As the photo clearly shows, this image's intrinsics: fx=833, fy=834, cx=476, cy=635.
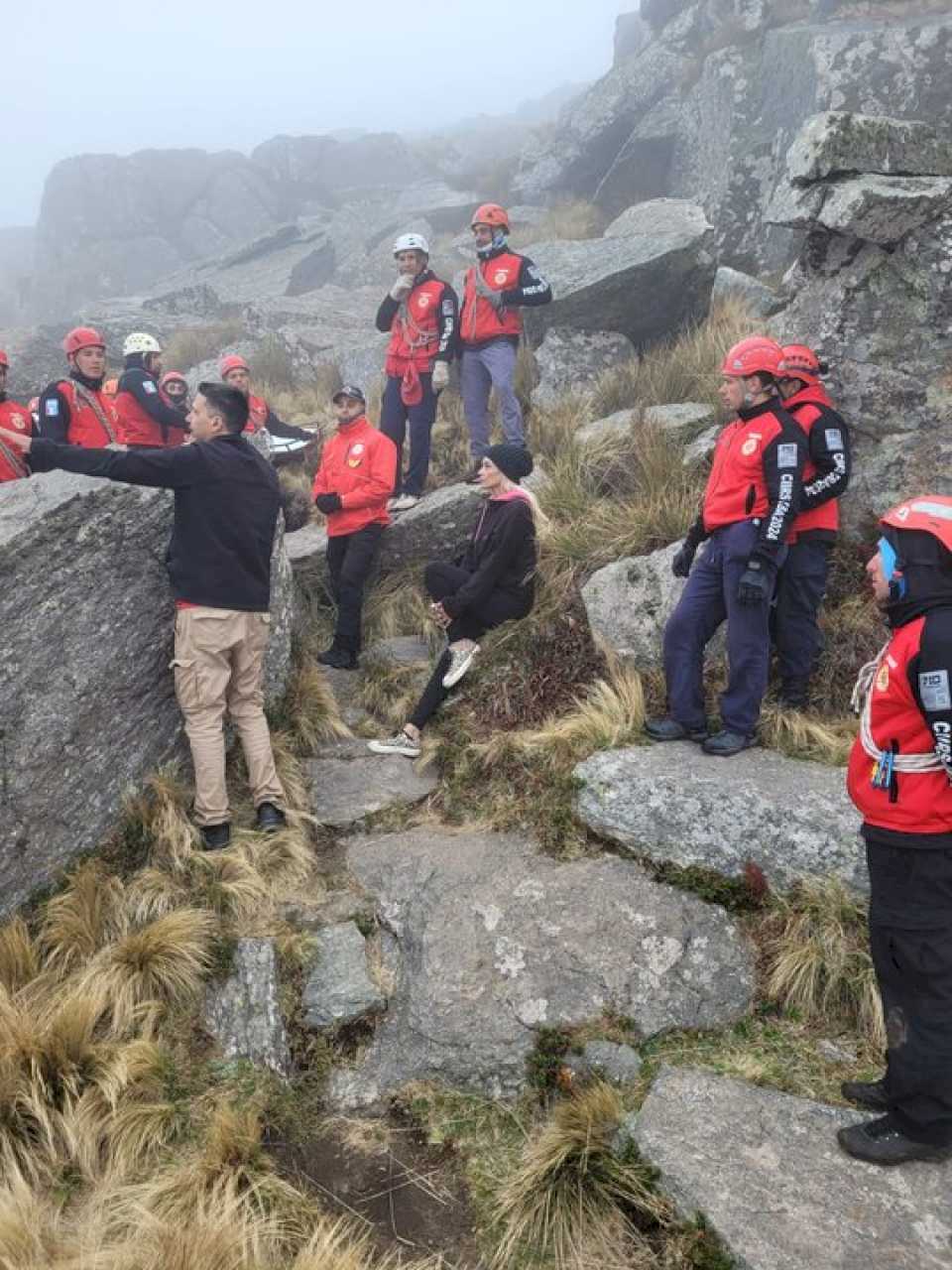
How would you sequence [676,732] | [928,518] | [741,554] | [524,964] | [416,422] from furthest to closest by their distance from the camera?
[416,422] < [676,732] < [741,554] < [524,964] < [928,518]

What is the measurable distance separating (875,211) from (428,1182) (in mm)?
7388

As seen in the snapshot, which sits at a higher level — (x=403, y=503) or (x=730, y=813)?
(x=403, y=503)

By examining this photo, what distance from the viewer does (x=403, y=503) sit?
8.97 meters

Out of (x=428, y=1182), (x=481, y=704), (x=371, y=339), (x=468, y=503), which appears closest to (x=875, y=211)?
(x=468, y=503)

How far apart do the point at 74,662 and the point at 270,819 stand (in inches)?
64.2

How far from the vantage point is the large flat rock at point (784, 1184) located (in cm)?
304

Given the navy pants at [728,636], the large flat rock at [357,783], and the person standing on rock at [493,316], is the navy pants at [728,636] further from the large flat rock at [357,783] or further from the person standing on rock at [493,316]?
the person standing on rock at [493,316]

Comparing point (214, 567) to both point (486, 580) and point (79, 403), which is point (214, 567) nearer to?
point (486, 580)

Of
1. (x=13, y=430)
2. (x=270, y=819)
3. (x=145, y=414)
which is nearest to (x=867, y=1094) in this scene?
(x=270, y=819)

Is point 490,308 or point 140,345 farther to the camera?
point 140,345

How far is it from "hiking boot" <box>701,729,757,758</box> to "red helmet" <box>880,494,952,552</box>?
103 inches

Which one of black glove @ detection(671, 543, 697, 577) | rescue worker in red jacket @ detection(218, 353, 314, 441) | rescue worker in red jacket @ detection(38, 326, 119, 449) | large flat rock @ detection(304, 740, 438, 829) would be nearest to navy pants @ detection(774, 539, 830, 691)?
black glove @ detection(671, 543, 697, 577)

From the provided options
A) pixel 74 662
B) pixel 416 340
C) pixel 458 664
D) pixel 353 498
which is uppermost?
pixel 416 340

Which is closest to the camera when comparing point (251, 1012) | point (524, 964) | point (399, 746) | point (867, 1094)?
point (867, 1094)
